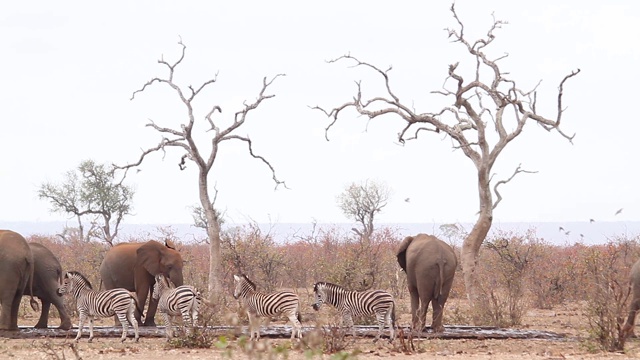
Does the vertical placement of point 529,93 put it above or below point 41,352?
above

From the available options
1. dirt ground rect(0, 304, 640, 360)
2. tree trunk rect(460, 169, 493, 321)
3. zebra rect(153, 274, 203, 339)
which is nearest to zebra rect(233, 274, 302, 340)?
dirt ground rect(0, 304, 640, 360)

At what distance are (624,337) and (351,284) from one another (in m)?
10.00

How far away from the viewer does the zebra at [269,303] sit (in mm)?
17922

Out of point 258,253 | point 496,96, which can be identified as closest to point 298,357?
point 496,96

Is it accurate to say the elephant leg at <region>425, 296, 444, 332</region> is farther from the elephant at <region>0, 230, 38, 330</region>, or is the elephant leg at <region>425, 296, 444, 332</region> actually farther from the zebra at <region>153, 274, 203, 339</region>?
the elephant at <region>0, 230, 38, 330</region>

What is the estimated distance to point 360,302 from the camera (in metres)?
18.6

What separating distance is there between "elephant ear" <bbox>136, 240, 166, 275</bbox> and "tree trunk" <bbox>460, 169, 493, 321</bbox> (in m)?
7.90

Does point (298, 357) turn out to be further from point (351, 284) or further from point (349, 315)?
point (351, 284)

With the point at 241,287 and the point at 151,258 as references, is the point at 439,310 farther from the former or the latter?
the point at 151,258

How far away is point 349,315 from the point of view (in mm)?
18922

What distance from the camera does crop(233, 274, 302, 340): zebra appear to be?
17922 mm

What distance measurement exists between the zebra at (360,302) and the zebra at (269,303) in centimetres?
67

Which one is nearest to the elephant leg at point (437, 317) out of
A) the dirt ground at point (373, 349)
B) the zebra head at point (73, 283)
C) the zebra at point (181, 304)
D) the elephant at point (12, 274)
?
the dirt ground at point (373, 349)

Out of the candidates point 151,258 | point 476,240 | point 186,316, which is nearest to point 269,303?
point 186,316
